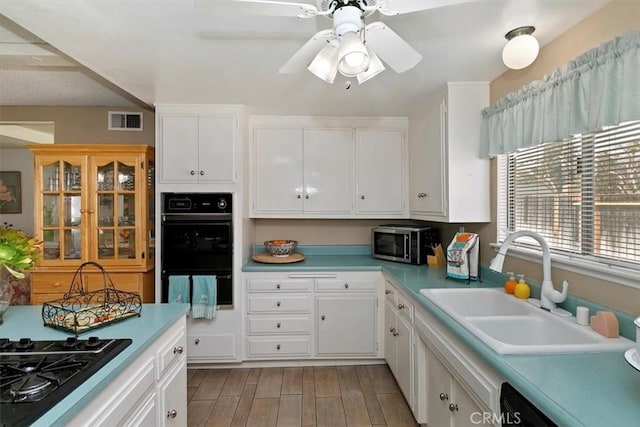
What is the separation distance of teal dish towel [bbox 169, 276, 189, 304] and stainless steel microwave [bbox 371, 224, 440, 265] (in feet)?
5.76

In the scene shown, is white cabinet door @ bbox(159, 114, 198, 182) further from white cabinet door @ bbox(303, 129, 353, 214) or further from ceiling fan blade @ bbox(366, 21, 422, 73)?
ceiling fan blade @ bbox(366, 21, 422, 73)

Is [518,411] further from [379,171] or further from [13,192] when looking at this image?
[13,192]

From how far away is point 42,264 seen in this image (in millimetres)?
2695

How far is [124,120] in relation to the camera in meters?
3.14

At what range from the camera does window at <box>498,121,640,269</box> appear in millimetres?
1301

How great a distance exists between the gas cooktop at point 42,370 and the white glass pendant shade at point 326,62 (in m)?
1.32

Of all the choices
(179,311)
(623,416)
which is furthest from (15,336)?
(623,416)

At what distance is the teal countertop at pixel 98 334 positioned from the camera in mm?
866

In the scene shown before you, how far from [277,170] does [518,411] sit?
8.32 ft

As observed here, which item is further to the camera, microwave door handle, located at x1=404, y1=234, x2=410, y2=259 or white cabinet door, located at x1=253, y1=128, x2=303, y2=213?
white cabinet door, located at x1=253, y1=128, x2=303, y2=213

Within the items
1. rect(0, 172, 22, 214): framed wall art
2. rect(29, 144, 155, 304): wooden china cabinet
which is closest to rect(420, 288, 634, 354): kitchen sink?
rect(29, 144, 155, 304): wooden china cabinet

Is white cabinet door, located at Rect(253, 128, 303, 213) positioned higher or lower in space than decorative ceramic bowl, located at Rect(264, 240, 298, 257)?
higher

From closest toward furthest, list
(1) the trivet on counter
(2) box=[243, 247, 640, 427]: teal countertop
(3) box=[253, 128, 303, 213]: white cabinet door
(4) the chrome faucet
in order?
(2) box=[243, 247, 640, 427]: teal countertop, (4) the chrome faucet, (1) the trivet on counter, (3) box=[253, 128, 303, 213]: white cabinet door

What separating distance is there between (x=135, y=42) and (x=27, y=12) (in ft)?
1.37
